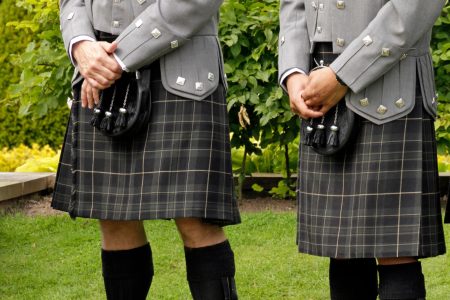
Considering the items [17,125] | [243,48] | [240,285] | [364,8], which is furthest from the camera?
[17,125]

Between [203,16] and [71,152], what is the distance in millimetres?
663

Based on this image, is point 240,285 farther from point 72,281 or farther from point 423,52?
point 423,52

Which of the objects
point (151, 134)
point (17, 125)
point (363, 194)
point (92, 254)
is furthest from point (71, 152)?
point (17, 125)

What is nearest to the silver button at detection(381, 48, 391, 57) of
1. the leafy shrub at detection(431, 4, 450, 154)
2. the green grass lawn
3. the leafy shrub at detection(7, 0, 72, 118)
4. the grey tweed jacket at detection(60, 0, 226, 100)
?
the grey tweed jacket at detection(60, 0, 226, 100)

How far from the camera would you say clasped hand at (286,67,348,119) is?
3238 millimetres

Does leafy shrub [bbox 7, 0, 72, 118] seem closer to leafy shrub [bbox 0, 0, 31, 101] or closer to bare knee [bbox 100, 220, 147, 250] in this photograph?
leafy shrub [bbox 0, 0, 31, 101]

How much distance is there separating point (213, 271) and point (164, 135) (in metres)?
0.46

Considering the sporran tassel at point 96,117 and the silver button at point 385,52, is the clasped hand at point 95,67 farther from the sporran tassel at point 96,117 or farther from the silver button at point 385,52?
the silver button at point 385,52

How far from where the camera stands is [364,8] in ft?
10.7

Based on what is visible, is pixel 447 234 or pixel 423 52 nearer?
pixel 423 52

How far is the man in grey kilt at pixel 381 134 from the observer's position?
10.5 ft

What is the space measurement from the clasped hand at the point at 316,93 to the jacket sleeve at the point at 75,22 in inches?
27.1

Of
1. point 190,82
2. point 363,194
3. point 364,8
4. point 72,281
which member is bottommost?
point 72,281

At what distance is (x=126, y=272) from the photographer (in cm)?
364
